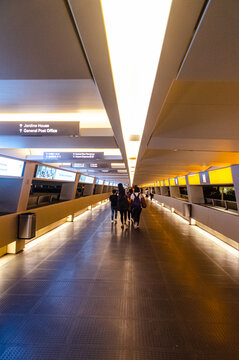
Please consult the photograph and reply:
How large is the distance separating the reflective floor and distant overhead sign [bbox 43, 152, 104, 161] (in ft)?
10.9

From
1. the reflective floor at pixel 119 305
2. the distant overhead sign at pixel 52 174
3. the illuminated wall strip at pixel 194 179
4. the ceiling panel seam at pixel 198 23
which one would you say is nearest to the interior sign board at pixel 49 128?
the distant overhead sign at pixel 52 174

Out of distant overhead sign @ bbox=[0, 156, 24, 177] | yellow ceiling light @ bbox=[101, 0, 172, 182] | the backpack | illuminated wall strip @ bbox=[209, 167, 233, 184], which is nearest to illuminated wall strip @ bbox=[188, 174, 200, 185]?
illuminated wall strip @ bbox=[209, 167, 233, 184]

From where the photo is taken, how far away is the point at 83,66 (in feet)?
6.61

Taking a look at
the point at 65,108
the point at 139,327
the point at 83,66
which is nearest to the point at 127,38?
the point at 83,66

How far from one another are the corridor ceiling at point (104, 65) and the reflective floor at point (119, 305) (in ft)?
A: 10.1

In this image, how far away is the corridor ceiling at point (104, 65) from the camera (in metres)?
1.28

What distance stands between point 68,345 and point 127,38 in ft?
11.7

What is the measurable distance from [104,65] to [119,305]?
10.9 feet

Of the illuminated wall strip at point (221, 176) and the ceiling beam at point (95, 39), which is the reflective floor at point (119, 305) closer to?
the ceiling beam at point (95, 39)

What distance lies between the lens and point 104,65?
1.78 metres

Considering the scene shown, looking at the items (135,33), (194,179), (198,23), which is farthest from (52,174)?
(194,179)

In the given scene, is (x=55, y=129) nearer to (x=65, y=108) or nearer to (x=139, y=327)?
(x=65, y=108)

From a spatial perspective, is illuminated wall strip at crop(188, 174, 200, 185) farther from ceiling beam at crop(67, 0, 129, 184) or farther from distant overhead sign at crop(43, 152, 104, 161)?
ceiling beam at crop(67, 0, 129, 184)

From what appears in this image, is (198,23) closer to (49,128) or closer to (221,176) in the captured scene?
(49,128)
